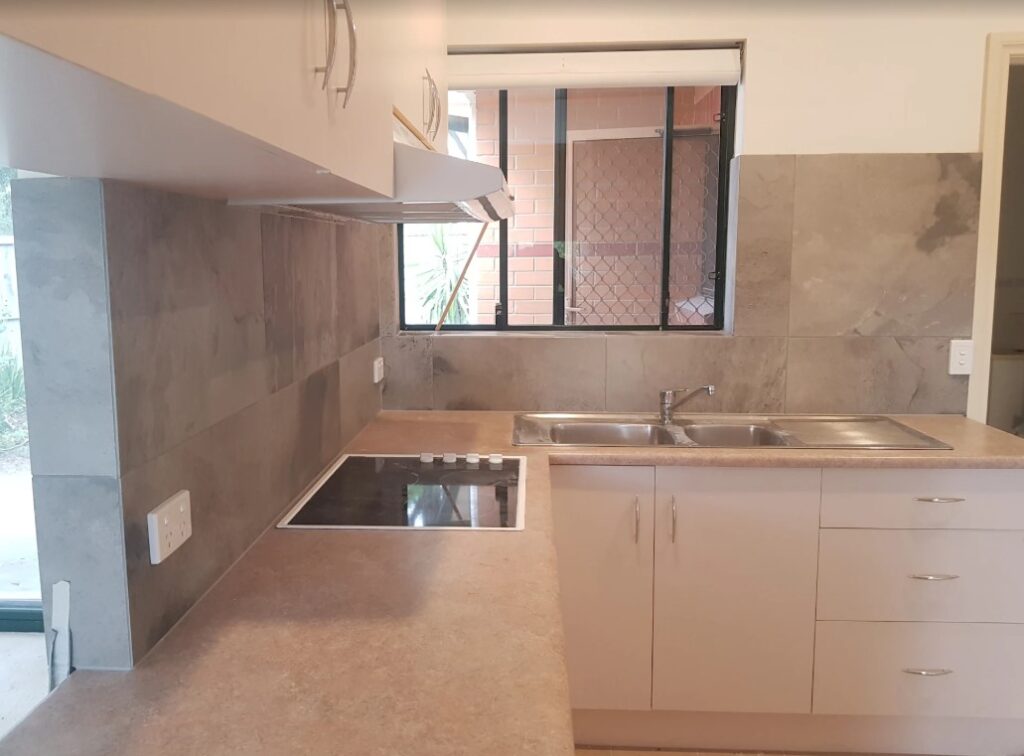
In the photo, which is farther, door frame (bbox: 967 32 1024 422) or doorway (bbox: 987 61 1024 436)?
doorway (bbox: 987 61 1024 436)

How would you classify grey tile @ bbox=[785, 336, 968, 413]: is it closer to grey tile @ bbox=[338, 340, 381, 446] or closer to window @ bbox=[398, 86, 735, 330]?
window @ bbox=[398, 86, 735, 330]

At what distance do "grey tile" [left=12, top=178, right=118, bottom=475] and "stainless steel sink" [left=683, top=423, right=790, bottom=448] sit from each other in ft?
6.21

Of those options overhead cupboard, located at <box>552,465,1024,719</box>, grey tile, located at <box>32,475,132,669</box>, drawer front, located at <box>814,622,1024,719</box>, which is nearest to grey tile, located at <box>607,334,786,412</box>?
overhead cupboard, located at <box>552,465,1024,719</box>

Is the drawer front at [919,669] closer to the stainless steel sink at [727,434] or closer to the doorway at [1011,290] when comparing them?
the stainless steel sink at [727,434]

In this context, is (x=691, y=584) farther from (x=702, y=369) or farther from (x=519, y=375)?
(x=519, y=375)

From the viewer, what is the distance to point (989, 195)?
97.1 inches

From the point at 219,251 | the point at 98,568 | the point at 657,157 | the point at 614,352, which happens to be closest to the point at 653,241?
the point at 657,157

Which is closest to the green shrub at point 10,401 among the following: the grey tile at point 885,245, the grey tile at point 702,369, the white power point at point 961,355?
the grey tile at point 702,369

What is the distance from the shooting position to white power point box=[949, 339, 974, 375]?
2.52 m

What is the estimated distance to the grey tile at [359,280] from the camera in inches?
85.0

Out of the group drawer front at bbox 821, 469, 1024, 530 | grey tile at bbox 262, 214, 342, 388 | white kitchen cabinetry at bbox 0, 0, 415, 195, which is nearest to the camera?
white kitchen cabinetry at bbox 0, 0, 415, 195

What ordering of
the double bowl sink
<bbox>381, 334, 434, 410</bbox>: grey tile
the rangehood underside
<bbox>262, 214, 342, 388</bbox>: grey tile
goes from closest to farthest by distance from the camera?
the rangehood underside → <bbox>262, 214, 342, 388</bbox>: grey tile → the double bowl sink → <bbox>381, 334, 434, 410</bbox>: grey tile

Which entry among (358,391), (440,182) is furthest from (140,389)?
(358,391)

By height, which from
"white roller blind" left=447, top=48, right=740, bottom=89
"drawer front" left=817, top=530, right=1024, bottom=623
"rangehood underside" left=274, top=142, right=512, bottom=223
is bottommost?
"drawer front" left=817, top=530, right=1024, bottom=623
